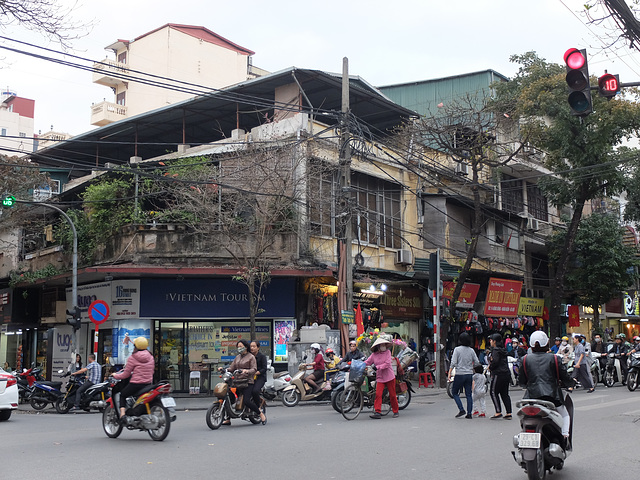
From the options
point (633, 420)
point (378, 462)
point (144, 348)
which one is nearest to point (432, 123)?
point (633, 420)

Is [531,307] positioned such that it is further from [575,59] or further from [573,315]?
[575,59]

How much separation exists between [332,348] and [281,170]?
Answer: 234 inches

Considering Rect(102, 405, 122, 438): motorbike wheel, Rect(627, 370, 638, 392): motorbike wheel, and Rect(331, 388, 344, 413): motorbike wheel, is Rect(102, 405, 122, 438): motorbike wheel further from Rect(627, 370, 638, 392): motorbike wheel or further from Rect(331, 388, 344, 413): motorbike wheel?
Rect(627, 370, 638, 392): motorbike wheel

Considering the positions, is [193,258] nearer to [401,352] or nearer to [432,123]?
[401,352]

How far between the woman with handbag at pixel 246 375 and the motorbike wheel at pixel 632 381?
12134mm

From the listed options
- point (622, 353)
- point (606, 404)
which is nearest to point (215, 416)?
point (606, 404)

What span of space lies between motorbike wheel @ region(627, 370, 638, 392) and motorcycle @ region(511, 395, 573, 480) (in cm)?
1393

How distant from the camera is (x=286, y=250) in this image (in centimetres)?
2264

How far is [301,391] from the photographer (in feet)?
57.9

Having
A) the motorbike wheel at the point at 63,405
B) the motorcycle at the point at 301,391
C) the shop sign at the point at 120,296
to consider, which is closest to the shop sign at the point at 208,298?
the shop sign at the point at 120,296

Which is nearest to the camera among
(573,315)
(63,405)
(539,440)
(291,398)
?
(539,440)

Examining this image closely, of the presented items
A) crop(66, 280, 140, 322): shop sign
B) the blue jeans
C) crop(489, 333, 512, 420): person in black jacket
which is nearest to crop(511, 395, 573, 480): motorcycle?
crop(489, 333, 512, 420): person in black jacket

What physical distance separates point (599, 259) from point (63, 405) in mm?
24093

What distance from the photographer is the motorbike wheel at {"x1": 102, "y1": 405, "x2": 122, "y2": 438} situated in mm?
11086
